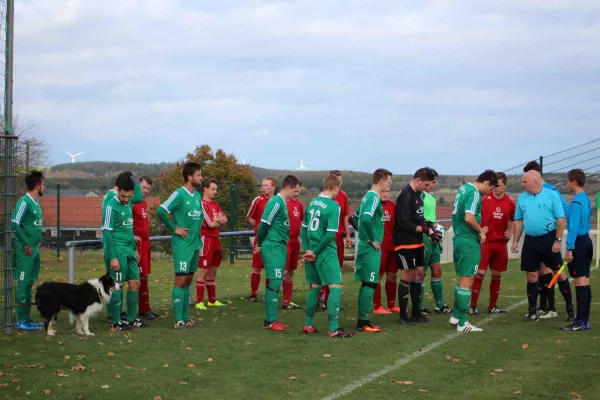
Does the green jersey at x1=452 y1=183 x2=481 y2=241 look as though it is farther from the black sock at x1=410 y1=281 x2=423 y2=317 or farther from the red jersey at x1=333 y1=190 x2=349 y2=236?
the red jersey at x1=333 y1=190 x2=349 y2=236

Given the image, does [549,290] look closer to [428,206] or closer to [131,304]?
[428,206]

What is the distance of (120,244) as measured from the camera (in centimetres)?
1024

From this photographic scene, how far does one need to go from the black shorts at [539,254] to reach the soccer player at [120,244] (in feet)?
17.9

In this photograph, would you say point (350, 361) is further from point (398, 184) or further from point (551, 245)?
point (398, 184)

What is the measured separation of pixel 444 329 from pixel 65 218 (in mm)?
20858

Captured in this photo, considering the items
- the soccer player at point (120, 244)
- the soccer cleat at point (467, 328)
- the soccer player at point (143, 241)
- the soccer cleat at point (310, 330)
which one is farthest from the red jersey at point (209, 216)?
the soccer cleat at point (467, 328)

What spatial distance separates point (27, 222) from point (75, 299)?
1.44 meters

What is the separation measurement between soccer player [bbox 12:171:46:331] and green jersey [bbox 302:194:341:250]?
148 inches

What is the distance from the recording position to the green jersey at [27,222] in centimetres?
1033

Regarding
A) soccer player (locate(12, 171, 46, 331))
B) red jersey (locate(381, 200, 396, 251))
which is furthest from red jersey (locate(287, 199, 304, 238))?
soccer player (locate(12, 171, 46, 331))

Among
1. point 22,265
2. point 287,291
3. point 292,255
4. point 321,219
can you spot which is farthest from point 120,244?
point 287,291

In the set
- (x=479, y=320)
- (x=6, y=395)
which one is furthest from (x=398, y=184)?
(x=6, y=395)

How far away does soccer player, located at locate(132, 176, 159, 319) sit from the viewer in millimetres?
11312

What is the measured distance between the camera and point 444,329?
1053 centimetres
